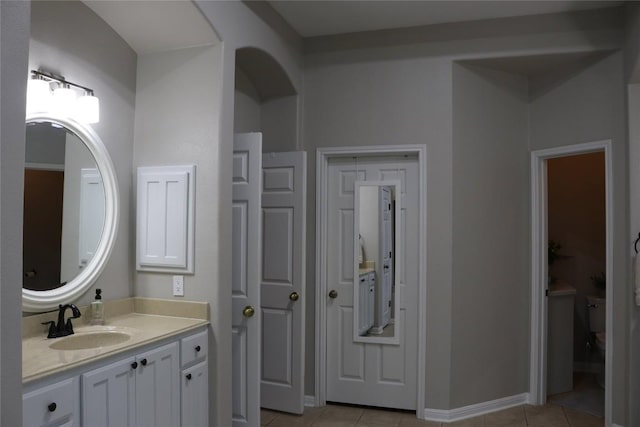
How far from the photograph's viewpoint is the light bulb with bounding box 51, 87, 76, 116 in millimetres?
2371

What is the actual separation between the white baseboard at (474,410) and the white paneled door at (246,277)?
133 centimetres

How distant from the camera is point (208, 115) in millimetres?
2734

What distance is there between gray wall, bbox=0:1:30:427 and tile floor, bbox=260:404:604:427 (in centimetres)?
244

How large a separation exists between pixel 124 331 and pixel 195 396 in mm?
508

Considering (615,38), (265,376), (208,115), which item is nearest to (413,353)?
(265,376)

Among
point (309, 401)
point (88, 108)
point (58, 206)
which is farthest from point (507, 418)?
point (88, 108)

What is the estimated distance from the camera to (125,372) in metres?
2.11

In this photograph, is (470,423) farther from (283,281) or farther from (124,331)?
(124,331)

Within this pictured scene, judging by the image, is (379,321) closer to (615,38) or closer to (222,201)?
(222,201)

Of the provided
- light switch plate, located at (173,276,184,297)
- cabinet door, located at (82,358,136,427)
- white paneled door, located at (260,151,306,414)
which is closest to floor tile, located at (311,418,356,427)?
white paneled door, located at (260,151,306,414)

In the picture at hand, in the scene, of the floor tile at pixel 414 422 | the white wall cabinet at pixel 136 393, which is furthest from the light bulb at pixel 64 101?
the floor tile at pixel 414 422

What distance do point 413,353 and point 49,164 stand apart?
273 cm

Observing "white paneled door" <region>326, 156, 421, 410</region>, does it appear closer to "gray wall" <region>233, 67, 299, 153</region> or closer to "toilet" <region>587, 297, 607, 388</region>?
"gray wall" <region>233, 67, 299, 153</region>

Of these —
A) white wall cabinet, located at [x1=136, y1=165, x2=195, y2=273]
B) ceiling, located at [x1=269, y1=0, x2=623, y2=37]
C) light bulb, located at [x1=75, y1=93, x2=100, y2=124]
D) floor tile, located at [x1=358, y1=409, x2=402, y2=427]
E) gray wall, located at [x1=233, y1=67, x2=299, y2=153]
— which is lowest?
floor tile, located at [x1=358, y1=409, x2=402, y2=427]
